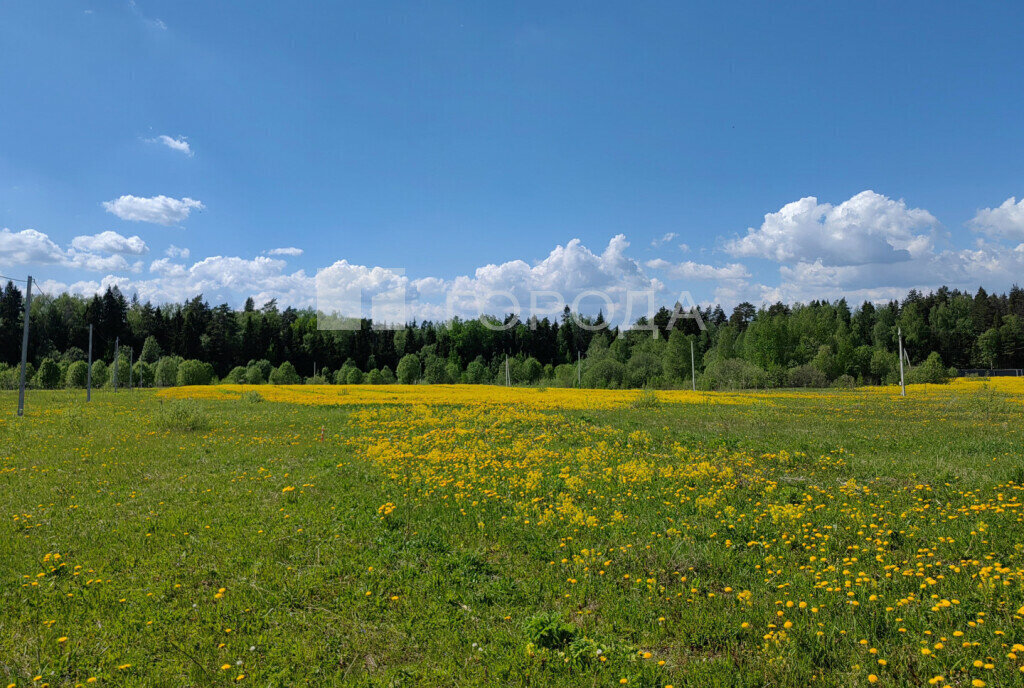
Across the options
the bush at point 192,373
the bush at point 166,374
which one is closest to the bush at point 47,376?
the bush at point 166,374

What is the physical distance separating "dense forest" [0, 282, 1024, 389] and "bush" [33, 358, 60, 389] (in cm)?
17

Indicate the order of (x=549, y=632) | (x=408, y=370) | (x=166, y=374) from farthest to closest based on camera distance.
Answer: (x=408, y=370)
(x=166, y=374)
(x=549, y=632)

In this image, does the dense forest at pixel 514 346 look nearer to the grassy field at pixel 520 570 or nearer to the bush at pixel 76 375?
the bush at pixel 76 375

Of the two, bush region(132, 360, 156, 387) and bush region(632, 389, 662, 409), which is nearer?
bush region(632, 389, 662, 409)

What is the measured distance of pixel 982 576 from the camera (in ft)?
19.1

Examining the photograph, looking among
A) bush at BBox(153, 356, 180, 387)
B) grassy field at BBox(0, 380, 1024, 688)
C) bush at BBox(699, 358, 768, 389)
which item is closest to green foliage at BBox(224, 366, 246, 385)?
bush at BBox(153, 356, 180, 387)

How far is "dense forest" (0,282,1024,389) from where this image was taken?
74.9 meters

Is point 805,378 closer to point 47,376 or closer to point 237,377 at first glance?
point 237,377

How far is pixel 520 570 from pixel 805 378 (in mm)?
76432

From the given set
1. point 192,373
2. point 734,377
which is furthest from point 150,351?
point 734,377

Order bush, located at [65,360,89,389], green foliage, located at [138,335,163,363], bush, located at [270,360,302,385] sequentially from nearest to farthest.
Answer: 1. bush, located at [65,360,89,389]
2. bush, located at [270,360,302,385]
3. green foliage, located at [138,335,163,363]

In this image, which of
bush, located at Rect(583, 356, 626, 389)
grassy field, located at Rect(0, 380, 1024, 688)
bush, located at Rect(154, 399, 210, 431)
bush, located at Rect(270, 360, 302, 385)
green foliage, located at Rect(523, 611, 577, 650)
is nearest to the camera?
grassy field, located at Rect(0, 380, 1024, 688)

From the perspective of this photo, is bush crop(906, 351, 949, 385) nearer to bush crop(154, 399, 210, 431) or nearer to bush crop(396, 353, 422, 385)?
bush crop(396, 353, 422, 385)

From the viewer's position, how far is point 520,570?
6746 mm
